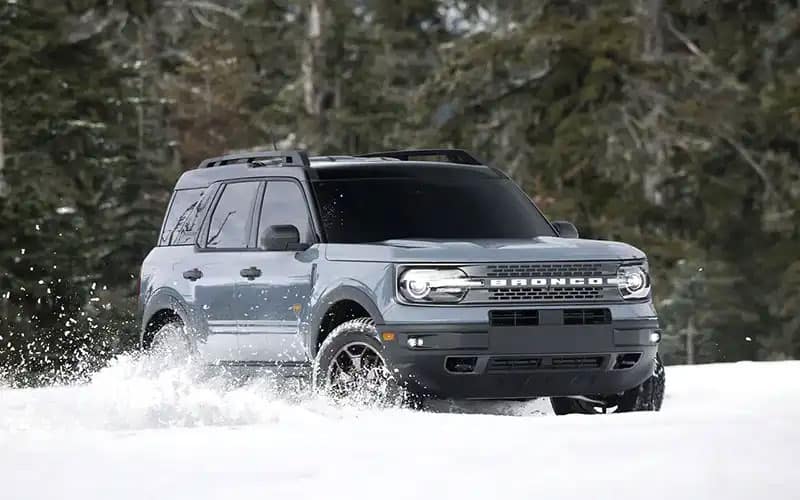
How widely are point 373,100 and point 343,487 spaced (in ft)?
135

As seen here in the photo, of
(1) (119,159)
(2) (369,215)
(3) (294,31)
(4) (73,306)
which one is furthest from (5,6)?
(2) (369,215)

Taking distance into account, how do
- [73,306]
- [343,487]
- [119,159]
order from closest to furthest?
[343,487] → [73,306] → [119,159]

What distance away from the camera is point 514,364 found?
1045 centimetres

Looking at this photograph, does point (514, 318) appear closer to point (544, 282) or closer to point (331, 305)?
point (544, 282)

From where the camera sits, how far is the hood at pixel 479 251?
10.5m

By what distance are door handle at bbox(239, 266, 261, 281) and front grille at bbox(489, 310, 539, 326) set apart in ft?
6.07

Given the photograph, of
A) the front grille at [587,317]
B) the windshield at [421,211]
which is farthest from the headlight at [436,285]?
the windshield at [421,211]

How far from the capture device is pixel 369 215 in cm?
1152

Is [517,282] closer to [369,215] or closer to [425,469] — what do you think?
[369,215]

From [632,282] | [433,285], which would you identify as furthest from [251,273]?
[632,282]

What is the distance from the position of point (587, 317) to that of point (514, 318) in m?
0.46

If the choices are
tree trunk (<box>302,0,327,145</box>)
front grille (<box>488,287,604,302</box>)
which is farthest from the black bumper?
tree trunk (<box>302,0,327,145</box>)

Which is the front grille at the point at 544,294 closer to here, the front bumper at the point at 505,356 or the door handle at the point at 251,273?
the front bumper at the point at 505,356

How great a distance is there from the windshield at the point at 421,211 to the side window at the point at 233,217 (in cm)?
70
